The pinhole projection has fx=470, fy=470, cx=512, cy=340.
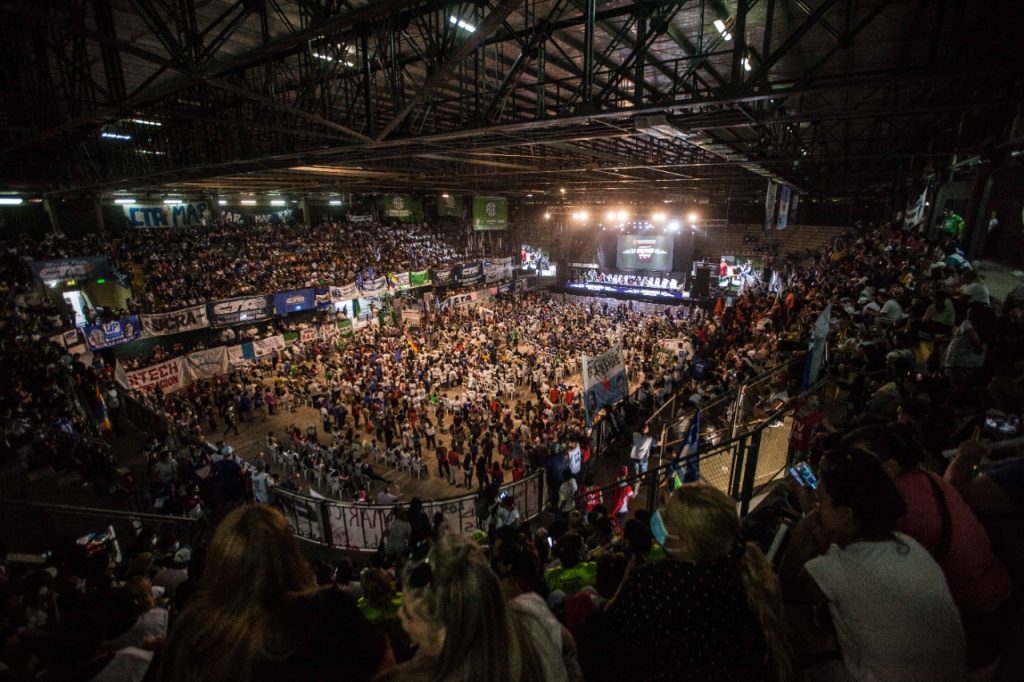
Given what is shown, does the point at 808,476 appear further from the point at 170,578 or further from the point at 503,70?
the point at 503,70

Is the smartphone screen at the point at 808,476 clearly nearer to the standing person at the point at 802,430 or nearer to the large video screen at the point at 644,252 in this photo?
the standing person at the point at 802,430

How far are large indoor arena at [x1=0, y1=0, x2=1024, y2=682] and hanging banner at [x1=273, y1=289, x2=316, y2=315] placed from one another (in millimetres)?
286

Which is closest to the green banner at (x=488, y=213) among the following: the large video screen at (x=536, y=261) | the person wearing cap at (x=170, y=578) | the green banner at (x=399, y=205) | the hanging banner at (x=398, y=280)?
the green banner at (x=399, y=205)

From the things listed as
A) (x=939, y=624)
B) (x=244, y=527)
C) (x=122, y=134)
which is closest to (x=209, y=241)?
(x=122, y=134)

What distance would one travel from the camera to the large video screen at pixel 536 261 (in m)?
42.8

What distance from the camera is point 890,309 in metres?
8.39

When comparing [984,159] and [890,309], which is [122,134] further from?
[984,159]

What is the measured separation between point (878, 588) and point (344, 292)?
28.1 metres

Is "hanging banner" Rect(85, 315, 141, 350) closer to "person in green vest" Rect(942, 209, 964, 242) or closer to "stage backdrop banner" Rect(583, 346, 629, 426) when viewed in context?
"stage backdrop banner" Rect(583, 346, 629, 426)

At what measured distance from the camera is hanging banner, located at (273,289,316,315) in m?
24.3

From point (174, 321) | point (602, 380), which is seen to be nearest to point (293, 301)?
point (174, 321)

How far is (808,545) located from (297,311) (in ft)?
88.4

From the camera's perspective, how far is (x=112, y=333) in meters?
18.7

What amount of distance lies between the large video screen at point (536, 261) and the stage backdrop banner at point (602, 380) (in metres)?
32.7
